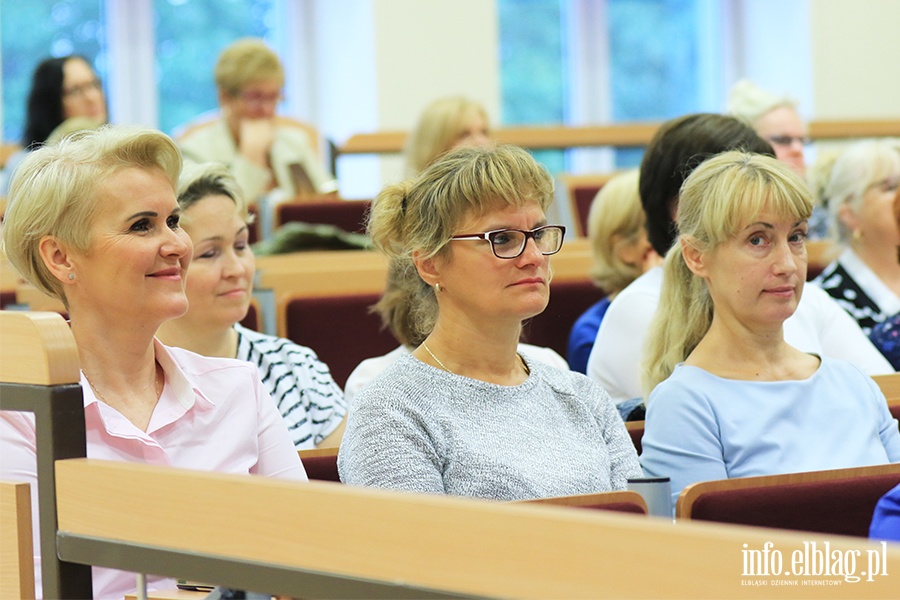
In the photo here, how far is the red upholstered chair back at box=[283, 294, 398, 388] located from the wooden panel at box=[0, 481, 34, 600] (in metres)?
1.64

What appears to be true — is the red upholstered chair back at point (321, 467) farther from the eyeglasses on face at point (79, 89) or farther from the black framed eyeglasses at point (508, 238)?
the eyeglasses on face at point (79, 89)

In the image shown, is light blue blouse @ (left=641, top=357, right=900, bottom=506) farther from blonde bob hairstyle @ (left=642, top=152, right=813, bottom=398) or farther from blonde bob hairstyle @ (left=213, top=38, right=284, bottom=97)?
blonde bob hairstyle @ (left=213, top=38, right=284, bottom=97)

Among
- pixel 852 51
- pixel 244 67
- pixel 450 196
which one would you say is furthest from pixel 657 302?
pixel 852 51

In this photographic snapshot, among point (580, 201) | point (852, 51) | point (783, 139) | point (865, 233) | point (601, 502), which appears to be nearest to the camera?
point (601, 502)

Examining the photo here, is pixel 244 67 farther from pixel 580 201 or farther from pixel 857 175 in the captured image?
pixel 857 175

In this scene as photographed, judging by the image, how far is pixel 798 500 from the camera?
169cm

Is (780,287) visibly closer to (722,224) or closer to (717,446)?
(722,224)

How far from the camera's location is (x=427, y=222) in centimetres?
192

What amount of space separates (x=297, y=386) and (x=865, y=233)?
5.61 ft

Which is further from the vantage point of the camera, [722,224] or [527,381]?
[722,224]

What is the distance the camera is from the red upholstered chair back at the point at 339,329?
3.00 metres

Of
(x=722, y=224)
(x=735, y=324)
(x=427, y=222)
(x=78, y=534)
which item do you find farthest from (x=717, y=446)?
(x=78, y=534)

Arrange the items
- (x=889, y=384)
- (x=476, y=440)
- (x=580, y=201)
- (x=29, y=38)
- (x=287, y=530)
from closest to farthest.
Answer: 1. (x=287, y=530)
2. (x=476, y=440)
3. (x=889, y=384)
4. (x=580, y=201)
5. (x=29, y=38)

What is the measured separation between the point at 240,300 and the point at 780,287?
1.02 meters
